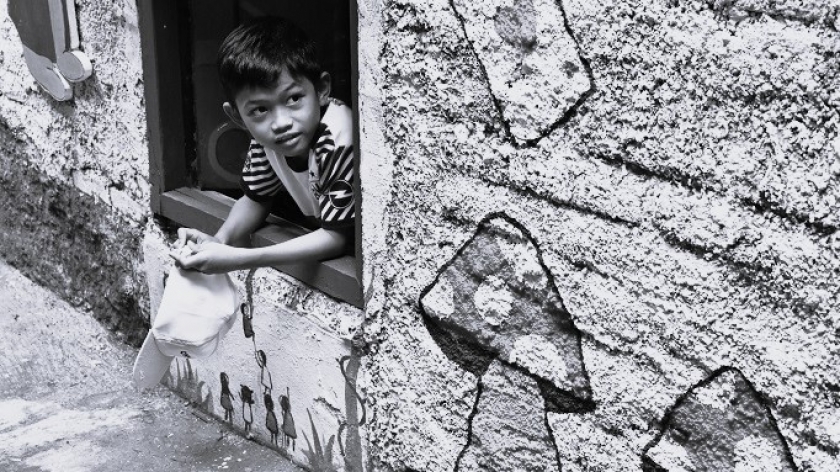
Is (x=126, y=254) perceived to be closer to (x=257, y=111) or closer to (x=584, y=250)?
(x=257, y=111)

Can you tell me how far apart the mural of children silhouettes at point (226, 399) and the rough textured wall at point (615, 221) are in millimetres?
772

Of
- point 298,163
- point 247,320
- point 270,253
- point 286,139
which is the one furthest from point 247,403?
point 286,139

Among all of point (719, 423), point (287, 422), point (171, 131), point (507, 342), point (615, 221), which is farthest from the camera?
point (171, 131)

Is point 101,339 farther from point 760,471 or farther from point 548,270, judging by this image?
point 760,471

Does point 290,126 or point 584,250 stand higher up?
point 290,126

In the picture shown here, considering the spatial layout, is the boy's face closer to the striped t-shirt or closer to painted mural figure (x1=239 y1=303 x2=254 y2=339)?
the striped t-shirt

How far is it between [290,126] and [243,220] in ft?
1.46

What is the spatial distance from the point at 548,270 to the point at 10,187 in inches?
116

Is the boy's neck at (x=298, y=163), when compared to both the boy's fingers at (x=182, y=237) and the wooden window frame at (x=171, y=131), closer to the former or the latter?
the wooden window frame at (x=171, y=131)

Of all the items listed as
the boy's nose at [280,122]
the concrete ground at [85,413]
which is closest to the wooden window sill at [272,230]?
the boy's nose at [280,122]

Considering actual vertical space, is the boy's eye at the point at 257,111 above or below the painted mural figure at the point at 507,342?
above

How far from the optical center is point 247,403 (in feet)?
10.6

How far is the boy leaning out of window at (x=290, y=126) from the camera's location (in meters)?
2.66

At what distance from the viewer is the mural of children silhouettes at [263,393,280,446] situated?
3117 mm
